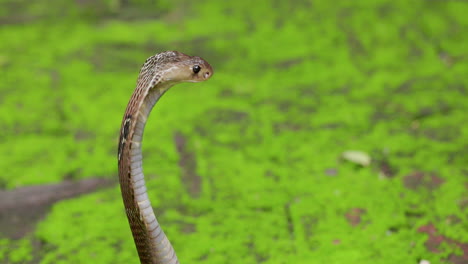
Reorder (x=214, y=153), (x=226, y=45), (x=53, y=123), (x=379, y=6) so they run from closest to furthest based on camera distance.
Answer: (x=214, y=153), (x=53, y=123), (x=226, y=45), (x=379, y=6)

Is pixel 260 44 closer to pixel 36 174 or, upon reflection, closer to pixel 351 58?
pixel 351 58

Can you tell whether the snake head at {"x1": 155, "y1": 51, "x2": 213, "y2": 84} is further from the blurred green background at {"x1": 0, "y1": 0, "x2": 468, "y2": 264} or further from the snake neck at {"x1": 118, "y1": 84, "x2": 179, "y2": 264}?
the blurred green background at {"x1": 0, "y1": 0, "x2": 468, "y2": 264}

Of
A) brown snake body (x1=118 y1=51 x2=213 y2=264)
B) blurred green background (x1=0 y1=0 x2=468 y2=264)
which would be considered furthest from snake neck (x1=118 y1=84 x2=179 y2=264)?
blurred green background (x1=0 y1=0 x2=468 y2=264)

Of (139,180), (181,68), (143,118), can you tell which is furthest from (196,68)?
(139,180)

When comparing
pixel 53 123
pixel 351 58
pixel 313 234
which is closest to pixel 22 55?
pixel 53 123

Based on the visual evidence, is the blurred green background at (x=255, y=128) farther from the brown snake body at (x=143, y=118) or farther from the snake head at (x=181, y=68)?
the snake head at (x=181, y=68)

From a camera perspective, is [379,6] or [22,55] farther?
[379,6]
